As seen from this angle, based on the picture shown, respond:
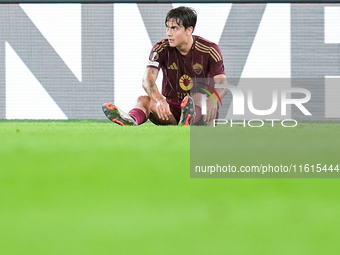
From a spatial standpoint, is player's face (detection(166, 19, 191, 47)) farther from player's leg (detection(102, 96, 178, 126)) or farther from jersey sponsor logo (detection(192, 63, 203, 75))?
player's leg (detection(102, 96, 178, 126))

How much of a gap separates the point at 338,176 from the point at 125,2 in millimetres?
4110

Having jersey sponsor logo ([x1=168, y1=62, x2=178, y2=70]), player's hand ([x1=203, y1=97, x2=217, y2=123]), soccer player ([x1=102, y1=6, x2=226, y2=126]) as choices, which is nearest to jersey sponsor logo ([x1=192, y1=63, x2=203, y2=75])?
soccer player ([x1=102, y1=6, x2=226, y2=126])

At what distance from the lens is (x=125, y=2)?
4695mm

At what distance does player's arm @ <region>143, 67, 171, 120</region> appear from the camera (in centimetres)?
236

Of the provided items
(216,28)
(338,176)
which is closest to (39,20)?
(216,28)

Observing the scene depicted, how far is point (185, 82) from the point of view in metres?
2.63

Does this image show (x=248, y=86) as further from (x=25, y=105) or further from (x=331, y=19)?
(x=25, y=105)

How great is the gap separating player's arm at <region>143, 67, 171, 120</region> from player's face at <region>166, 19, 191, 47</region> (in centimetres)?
23

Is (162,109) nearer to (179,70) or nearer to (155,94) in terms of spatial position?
(155,94)

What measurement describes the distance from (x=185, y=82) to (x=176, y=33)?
33 centimetres

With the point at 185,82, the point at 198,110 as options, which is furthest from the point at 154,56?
the point at 198,110

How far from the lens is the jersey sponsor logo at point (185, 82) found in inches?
103

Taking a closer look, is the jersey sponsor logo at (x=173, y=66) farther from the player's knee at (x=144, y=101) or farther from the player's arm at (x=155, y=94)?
the player's knee at (x=144, y=101)

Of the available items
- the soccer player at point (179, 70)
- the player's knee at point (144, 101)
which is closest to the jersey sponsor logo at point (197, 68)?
the soccer player at point (179, 70)
